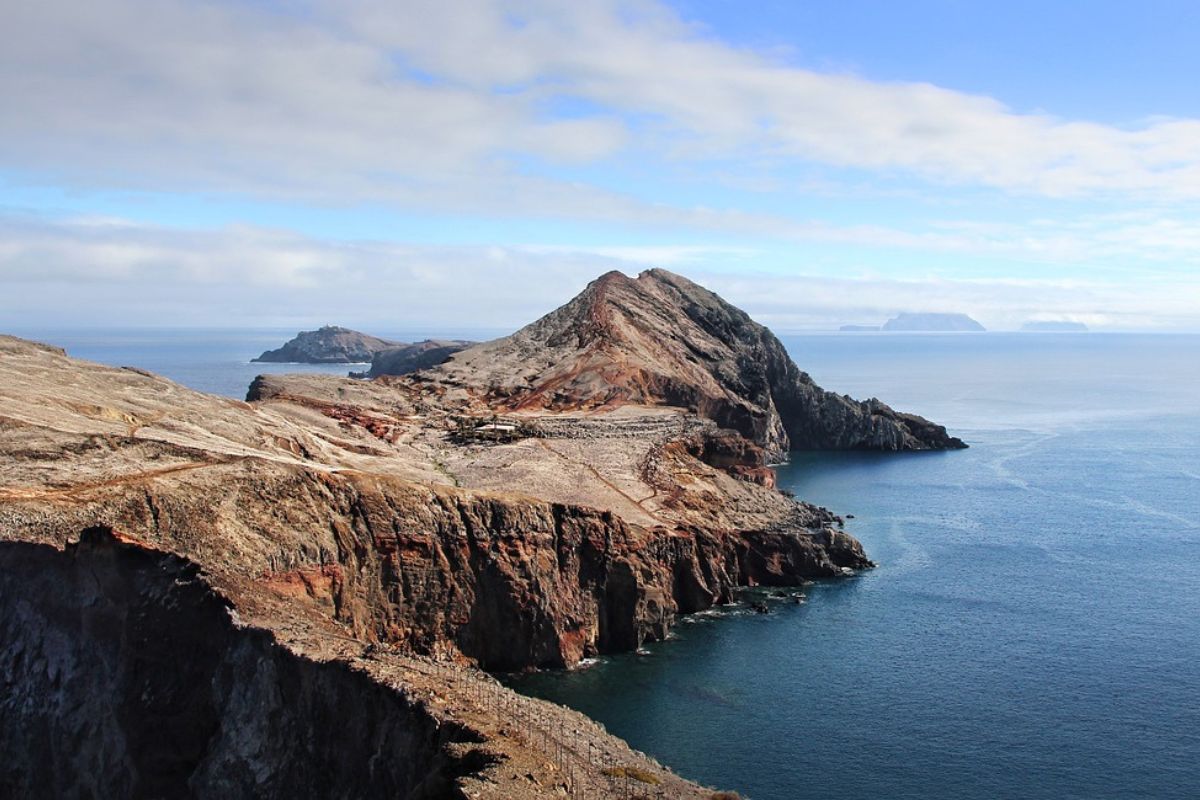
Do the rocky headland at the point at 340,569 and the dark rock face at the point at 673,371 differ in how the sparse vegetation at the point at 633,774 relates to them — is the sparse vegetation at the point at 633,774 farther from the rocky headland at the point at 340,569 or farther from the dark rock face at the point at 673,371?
the dark rock face at the point at 673,371

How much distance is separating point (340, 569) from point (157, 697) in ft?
52.4

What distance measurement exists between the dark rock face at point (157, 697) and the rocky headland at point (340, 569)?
113mm

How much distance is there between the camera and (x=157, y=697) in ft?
158

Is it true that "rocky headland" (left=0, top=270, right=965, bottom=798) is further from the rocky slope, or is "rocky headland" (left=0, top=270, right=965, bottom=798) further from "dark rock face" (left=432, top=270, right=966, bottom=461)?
"dark rock face" (left=432, top=270, right=966, bottom=461)

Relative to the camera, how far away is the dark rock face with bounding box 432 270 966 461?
129125mm

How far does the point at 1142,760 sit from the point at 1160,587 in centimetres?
3625

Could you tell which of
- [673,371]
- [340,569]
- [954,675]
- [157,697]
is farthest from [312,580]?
[673,371]

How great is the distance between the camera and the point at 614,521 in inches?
3147

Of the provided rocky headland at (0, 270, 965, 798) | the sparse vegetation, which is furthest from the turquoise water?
the sparse vegetation

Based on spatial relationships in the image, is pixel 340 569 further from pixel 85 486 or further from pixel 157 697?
pixel 157 697

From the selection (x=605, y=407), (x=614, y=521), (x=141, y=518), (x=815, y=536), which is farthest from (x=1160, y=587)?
(x=141, y=518)

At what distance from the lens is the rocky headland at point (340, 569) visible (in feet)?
139

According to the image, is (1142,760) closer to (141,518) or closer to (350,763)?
(350,763)

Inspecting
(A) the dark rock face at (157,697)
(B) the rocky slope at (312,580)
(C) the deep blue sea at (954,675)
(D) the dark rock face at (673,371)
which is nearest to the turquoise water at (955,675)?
(C) the deep blue sea at (954,675)
